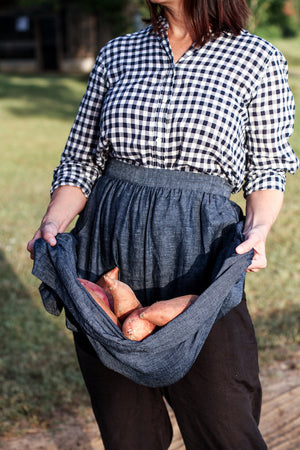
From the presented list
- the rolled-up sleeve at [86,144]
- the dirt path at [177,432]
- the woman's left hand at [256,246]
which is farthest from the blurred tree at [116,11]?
the woman's left hand at [256,246]

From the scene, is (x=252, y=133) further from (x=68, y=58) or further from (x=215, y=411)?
(x=68, y=58)

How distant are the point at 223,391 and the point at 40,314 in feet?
10.8

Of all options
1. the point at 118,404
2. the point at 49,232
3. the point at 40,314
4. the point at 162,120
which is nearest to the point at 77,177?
the point at 49,232

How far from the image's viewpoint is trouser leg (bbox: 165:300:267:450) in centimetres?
A: 166

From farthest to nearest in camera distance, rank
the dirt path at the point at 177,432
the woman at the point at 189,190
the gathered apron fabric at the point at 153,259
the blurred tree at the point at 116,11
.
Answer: the blurred tree at the point at 116,11 → the dirt path at the point at 177,432 → the woman at the point at 189,190 → the gathered apron fabric at the point at 153,259

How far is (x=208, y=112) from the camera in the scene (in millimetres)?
1737

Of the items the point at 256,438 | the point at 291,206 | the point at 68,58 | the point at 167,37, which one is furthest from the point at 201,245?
the point at 68,58

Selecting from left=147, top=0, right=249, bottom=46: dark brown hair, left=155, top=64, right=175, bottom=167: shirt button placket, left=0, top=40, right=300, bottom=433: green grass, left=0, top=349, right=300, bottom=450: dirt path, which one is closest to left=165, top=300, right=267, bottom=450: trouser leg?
left=155, top=64, right=175, bottom=167: shirt button placket

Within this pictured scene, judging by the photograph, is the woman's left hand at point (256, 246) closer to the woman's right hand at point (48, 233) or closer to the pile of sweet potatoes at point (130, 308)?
the pile of sweet potatoes at point (130, 308)

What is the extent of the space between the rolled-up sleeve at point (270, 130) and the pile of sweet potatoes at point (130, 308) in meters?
0.51

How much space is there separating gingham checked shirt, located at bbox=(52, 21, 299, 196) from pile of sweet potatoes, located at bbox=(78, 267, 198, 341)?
42 cm

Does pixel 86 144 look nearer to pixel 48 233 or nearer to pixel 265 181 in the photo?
pixel 48 233

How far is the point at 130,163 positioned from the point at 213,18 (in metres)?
0.54

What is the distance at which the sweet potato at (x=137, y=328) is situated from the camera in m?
1.50
